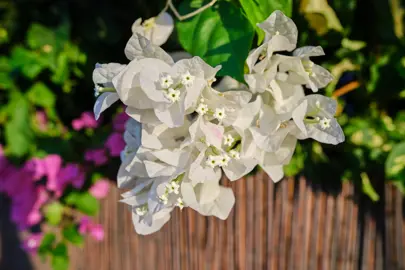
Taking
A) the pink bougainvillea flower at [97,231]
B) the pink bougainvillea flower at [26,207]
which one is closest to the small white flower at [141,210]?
the pink bougainvillea flower at [97,231]

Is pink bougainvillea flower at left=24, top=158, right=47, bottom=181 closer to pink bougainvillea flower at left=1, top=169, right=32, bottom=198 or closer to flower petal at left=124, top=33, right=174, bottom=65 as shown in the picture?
pink bougainvillea flower at left=1, top=169, right=32, bottom=198

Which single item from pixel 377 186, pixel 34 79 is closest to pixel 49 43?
pixel 34 79

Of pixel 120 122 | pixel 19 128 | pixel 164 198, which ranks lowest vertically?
pixel 19 128

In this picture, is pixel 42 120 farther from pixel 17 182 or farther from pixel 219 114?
pixel 219 114

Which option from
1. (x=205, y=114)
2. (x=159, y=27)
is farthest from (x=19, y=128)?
(x=205, y=114)

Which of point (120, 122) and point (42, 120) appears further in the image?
point (42, 120)
